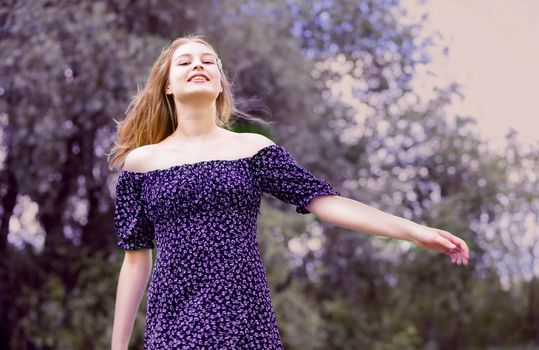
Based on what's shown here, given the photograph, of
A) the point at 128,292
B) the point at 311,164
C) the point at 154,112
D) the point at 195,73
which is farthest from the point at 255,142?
the point at 311,164

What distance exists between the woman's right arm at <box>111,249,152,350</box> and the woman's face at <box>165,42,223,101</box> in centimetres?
47

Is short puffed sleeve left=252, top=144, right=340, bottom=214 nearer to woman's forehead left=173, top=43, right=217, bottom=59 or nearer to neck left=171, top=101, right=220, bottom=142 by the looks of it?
neck left=171, top=101, right=220, bottom=142

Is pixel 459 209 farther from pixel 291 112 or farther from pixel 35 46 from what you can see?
pixel 35 46

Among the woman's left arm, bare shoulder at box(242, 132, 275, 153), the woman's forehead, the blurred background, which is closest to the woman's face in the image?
the woman's forehead

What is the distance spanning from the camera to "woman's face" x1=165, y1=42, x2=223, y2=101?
7.68ft

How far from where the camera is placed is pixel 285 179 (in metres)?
2.33

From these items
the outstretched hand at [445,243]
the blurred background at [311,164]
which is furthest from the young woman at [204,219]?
the blurred background at [311,164]

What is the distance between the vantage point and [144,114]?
2.60m

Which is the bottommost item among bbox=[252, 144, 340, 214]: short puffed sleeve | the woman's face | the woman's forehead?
bbox=[252, 144, 340, 214]: short puffed sleeve

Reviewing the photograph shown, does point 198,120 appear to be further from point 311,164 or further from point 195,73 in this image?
point 311,164

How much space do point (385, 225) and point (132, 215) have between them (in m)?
0.74

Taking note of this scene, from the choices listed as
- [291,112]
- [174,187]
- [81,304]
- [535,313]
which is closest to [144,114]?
[174,187]

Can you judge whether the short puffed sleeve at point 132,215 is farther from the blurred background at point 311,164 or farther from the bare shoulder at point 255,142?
the blurred background at point 311,164

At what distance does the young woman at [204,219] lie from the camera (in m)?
2.16
